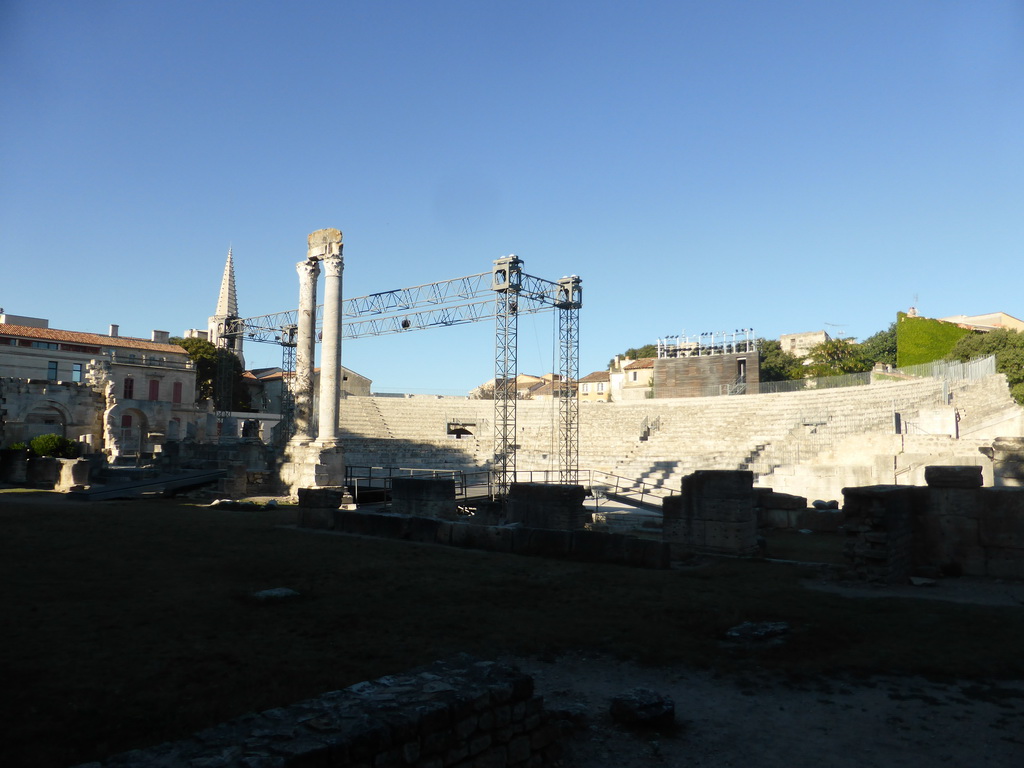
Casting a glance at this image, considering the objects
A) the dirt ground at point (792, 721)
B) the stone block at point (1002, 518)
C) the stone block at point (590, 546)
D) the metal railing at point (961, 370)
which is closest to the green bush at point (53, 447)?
the stone block at point (590, 546)

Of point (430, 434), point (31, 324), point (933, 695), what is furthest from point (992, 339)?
point (31, 324)

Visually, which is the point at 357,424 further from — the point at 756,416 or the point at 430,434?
the point at 756,416

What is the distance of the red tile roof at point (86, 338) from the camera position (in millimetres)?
49031

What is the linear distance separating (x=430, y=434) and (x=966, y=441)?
30639 millimetres

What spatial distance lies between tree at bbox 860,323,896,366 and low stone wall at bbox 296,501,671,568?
57441 millimetres

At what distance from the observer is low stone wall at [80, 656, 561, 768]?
10.0ft

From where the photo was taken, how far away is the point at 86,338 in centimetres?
5297

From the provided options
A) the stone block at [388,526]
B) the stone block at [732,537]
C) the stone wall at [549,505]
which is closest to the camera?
the stone block at [732,537]

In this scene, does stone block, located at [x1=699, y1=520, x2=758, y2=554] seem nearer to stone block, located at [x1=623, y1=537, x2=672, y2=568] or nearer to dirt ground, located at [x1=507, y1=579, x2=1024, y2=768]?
stone block, located at [x1=623, y1=537, x2=672, y2=568]

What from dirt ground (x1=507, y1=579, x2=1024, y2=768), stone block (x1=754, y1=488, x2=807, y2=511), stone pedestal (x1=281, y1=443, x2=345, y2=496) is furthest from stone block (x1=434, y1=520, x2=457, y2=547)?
stone pedestal (x1=281, y1=443, x2=345, y2=496)

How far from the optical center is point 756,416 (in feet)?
110

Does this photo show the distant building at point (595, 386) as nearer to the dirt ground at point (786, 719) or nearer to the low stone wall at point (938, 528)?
the low stone wall at point (938, 528)

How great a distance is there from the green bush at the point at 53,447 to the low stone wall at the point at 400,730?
89.9ft

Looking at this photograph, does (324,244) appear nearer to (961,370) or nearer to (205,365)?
(961,370)
